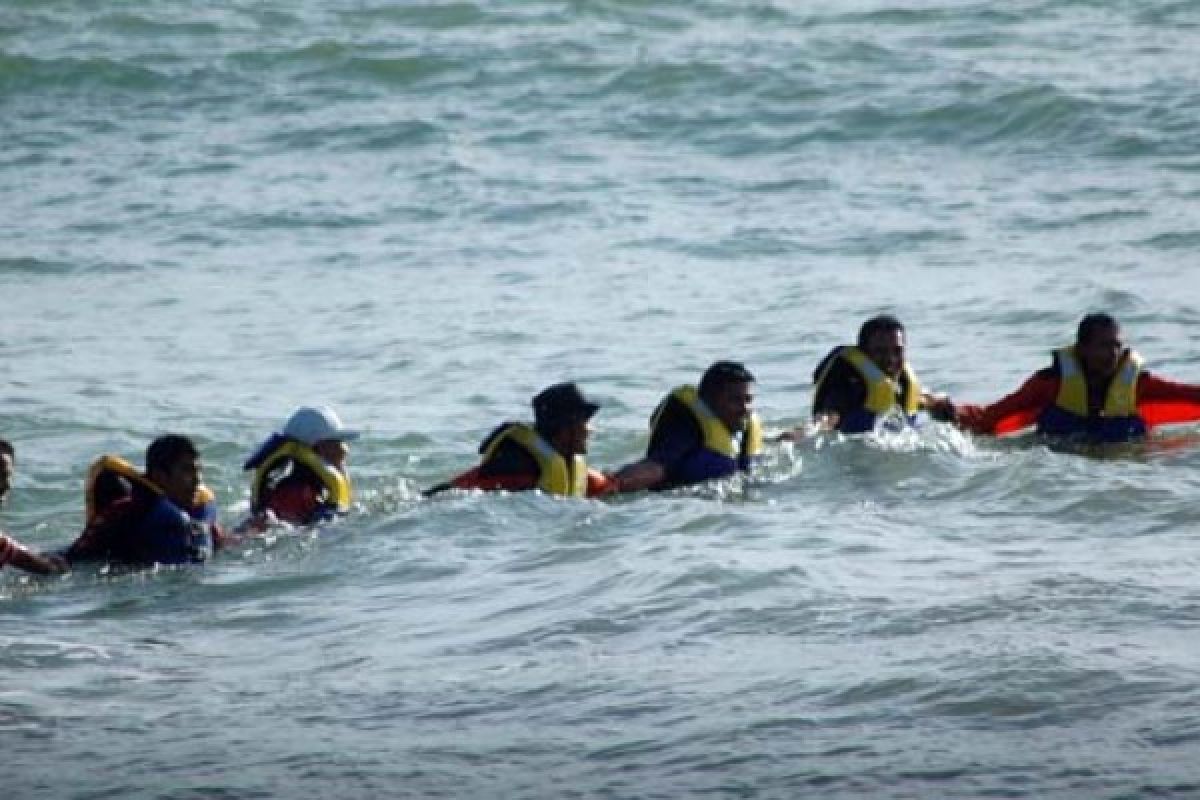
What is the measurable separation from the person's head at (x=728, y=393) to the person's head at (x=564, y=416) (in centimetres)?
83

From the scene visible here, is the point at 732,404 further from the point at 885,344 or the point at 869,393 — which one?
the point at 885,344

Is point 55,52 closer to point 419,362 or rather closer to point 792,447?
point 419,362

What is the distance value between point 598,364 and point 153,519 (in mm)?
6414

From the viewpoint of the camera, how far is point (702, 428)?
47.1 ft

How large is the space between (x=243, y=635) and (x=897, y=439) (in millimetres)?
5152

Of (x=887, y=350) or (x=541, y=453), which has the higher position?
(x=887, y=350)

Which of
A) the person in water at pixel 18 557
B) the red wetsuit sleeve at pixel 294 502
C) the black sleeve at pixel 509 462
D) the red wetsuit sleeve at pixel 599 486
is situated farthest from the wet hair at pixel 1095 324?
the person in water at pixel 18 557

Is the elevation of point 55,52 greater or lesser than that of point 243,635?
greater

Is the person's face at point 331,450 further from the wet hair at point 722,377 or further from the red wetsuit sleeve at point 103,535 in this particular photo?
the wet hair at point 722,377

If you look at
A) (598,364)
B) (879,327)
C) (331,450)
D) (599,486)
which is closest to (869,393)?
(879,327)

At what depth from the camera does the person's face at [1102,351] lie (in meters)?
15.0

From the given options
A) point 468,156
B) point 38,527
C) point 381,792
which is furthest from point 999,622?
point 468,156

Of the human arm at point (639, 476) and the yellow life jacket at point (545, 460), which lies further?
the human arm at point (639, 476)

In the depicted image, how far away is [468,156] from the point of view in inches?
1033
